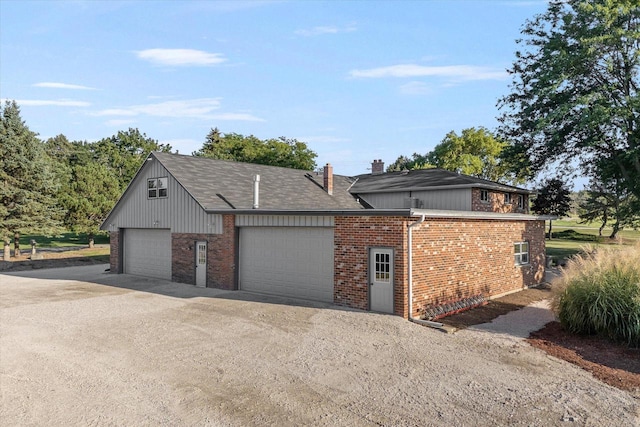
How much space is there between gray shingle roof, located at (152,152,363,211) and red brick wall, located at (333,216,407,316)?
3819 mm

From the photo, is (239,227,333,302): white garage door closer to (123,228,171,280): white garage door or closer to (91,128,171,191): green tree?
(123,228,171,280): white garage door

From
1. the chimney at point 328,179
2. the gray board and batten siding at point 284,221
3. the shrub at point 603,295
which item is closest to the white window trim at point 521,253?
the shrub at point 603,295

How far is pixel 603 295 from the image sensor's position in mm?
9945

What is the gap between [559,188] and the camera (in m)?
39.1

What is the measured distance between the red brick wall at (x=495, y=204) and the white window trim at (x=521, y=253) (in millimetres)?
4466

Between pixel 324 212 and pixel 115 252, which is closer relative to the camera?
pixel 324 212

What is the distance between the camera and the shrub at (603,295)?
9672 mm

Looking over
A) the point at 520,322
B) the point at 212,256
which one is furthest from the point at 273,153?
the point at 520,322

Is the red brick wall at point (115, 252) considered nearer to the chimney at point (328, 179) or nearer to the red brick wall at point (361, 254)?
the chimney at point (328, 179)

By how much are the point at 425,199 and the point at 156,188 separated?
47.4 feet

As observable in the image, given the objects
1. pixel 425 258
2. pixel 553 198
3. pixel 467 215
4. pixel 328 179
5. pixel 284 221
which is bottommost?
pixel 425 258

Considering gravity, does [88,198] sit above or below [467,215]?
above

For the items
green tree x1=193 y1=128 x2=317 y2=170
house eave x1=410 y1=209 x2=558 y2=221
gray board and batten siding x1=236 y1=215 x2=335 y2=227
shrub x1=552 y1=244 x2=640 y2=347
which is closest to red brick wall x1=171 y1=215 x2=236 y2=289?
gray board and batten siding x1=236 y1=215 x2=335 y2=227

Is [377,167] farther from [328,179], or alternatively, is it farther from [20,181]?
[20,181]
